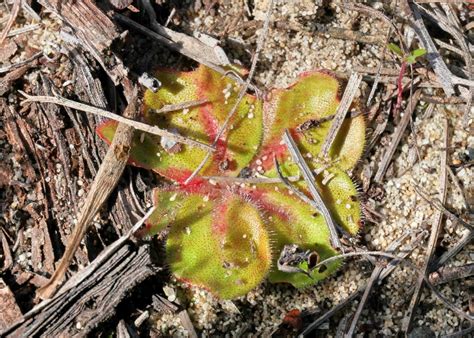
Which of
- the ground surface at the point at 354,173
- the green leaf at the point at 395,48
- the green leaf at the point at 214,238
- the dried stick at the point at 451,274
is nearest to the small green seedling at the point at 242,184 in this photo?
the green leaf at the point at 214,238

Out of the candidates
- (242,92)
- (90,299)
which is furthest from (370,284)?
(90,299)

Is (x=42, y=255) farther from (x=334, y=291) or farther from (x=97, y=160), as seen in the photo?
(x=334, y=291)

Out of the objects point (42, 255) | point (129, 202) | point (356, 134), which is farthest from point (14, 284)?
point (356, 134)

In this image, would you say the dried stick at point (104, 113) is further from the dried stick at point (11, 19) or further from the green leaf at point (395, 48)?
the green leaf at point (395, 48)

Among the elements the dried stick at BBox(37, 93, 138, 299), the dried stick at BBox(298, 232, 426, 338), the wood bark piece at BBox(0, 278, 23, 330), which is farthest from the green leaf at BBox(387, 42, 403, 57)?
the wood bark piece at BBox(0, 278, 23, 330)

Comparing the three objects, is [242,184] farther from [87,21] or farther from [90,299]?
[87,21]
